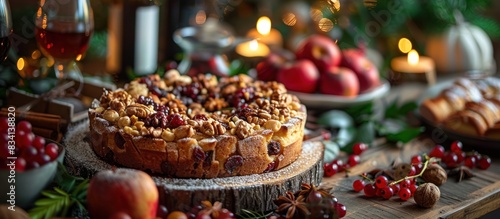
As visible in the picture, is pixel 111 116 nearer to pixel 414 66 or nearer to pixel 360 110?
pixel 360 110

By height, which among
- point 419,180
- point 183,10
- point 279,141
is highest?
point 183,10

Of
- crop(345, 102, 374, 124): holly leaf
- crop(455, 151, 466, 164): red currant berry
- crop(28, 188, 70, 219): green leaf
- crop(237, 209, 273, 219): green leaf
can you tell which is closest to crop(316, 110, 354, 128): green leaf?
crop(345, 102, 374, 124): holly leaf

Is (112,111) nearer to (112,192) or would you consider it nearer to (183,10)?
(112,192)

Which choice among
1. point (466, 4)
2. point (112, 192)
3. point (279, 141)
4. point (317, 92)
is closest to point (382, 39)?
point (466, 4)

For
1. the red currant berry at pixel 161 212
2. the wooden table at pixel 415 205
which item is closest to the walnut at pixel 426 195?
the wooden table at pixel 415 205

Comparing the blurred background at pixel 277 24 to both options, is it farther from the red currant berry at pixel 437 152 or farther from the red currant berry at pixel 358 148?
the red currant berry at pixel 437 152
